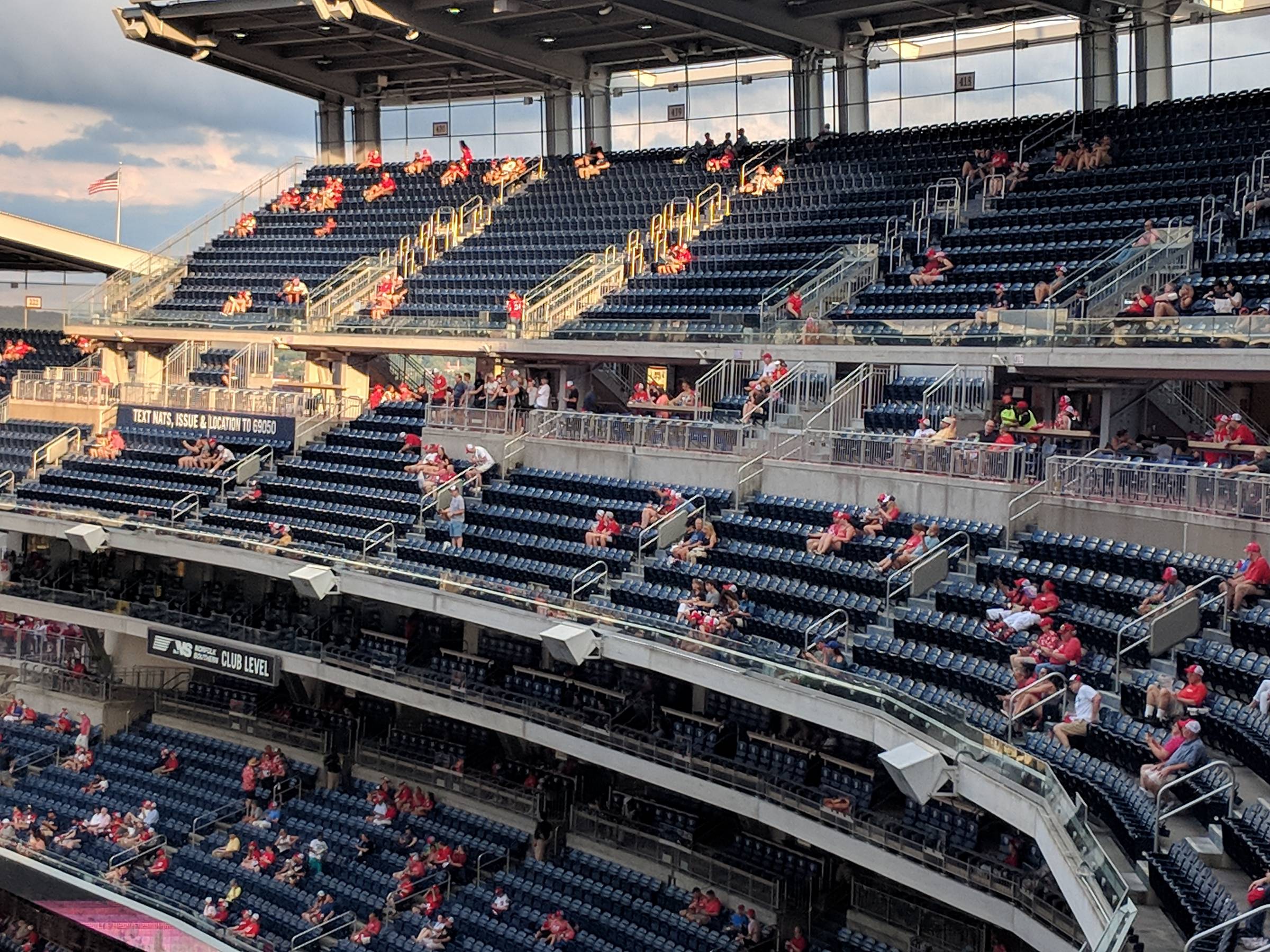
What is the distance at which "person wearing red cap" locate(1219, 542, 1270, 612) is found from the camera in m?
15.8

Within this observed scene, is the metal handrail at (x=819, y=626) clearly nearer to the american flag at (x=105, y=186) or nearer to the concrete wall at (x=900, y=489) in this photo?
the concrete wall at (x=900, y=489)

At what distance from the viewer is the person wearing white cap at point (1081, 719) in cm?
1489

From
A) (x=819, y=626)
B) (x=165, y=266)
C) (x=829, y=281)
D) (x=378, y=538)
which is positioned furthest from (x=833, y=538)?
(x=165, y=266)

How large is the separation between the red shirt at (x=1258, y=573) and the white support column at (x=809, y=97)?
72.3 ft

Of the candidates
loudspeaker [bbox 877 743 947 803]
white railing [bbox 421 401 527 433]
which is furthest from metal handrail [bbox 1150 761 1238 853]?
white railing [bbox 421 401 527 433]

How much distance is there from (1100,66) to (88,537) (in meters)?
21.1

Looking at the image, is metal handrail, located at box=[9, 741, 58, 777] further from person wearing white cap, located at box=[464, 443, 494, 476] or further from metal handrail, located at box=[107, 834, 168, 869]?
person wearing white cap, located at box=[464, 443, 494, 476]

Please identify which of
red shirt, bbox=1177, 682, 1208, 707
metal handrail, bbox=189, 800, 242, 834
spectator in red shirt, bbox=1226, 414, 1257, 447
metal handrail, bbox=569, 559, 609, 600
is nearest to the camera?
red shirt, bbox=1177, 682, 1208, 707

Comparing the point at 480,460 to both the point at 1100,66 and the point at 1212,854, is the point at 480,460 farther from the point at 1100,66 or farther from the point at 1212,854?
the point at 1212,854

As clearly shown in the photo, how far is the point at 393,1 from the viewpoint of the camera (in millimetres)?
35469

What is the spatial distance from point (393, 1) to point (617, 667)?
1924 centimetres

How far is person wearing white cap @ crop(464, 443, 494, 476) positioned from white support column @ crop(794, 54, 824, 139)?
44.1 ft

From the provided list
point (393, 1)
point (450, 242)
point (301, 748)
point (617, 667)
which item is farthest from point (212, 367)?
point (617, 667)

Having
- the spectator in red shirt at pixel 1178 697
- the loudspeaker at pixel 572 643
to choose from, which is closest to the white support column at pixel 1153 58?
the loudspeaker at pixel 572 643
